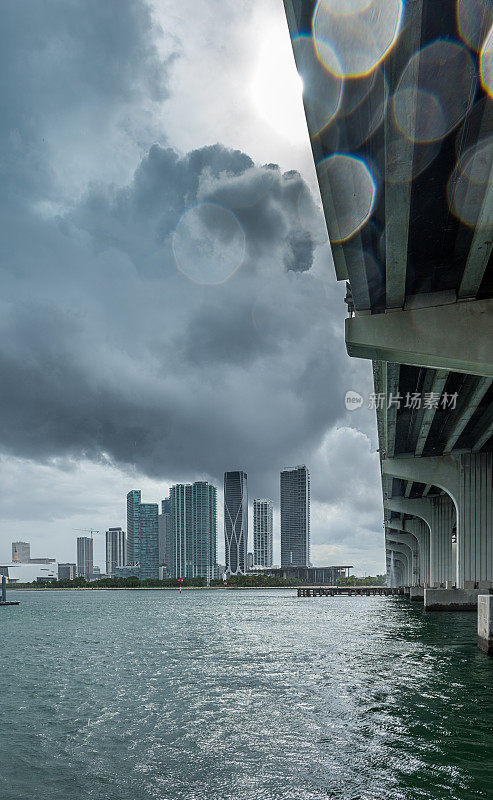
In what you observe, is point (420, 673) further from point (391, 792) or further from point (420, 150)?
point (420, 150)

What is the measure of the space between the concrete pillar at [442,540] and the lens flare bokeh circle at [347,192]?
6248cm

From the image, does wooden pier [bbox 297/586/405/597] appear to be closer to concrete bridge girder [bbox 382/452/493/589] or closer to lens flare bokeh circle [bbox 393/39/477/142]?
concrete bridge girder [bbox 382/452/493/589]

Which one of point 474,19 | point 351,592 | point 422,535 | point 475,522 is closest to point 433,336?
point 474,19

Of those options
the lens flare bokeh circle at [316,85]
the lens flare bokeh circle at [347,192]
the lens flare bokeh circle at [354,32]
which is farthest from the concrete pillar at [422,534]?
the lens flare bokeh circle at [354,32]

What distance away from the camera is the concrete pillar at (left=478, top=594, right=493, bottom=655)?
27.2 m

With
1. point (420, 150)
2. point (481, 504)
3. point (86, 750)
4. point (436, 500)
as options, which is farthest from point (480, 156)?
point (436, 500)

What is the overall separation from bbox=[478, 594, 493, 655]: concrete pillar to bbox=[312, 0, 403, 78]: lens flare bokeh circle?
21.5 metres

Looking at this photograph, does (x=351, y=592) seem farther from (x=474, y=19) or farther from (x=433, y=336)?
(x=474, y=19)

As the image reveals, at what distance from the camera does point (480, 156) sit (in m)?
15.7

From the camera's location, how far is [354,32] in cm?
1144

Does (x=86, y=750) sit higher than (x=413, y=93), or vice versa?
(x=413, y=93)

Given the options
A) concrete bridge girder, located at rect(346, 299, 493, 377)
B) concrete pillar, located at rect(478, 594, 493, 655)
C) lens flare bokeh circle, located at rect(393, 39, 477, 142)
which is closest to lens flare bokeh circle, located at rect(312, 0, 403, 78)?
lens flare bokeh circle, located at rect(393, 39, 477, 142)

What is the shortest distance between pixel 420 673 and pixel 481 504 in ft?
103

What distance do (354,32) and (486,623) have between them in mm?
24584
